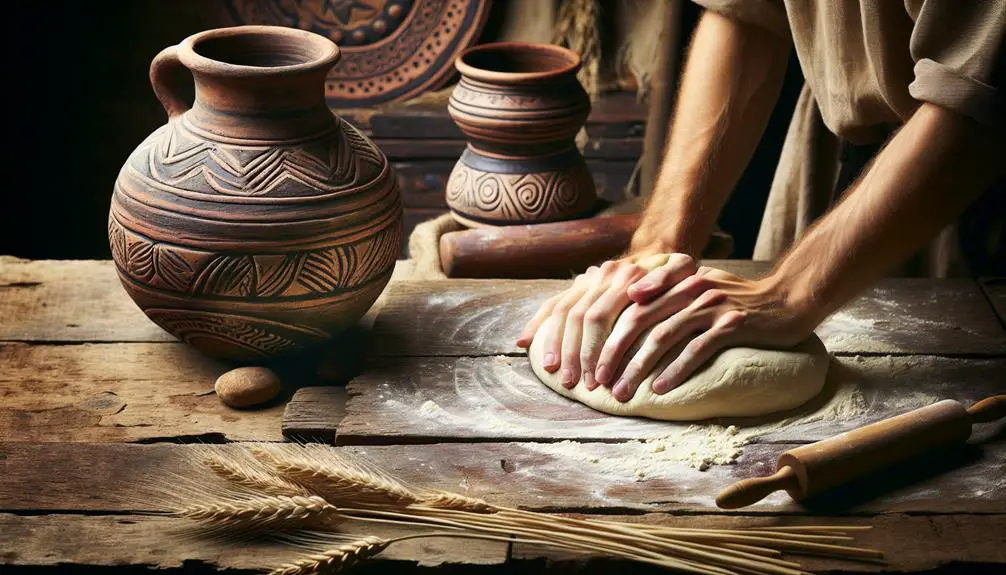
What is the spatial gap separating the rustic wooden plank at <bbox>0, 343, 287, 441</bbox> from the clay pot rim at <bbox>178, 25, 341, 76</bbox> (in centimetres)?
53

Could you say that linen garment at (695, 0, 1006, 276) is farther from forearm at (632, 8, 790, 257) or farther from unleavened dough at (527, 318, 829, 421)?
unleavened dough at (527, 318, 829, 421)

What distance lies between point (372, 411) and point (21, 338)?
2.43ft

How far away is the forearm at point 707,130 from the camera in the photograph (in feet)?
6.63

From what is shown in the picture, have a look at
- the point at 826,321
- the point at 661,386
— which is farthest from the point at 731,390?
the point at 826,321

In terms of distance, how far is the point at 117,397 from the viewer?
1.70m

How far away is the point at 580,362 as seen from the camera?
5.54 feet

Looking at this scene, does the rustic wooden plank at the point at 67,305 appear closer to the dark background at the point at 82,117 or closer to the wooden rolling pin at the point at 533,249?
the wooden rolling pin at the point at 533,249

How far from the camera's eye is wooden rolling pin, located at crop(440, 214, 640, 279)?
2307mm

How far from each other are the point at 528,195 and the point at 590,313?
0.88 meters

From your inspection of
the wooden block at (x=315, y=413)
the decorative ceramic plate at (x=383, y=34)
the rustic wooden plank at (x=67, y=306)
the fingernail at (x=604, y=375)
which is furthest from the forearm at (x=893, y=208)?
the decorative ceramic plate at (x=383, y=34)

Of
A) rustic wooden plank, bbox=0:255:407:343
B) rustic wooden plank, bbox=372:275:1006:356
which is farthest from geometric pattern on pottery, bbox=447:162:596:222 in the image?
rustic wooden plank, bbox=0:255:407:343

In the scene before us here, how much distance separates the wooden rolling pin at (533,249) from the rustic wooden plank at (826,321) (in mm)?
164

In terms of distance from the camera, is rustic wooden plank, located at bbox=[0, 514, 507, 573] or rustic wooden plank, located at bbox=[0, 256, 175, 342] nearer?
rustic wooden plank, located at bbox=[0, 514, 507, 573]

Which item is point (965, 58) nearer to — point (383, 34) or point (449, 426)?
point (449, 426)
